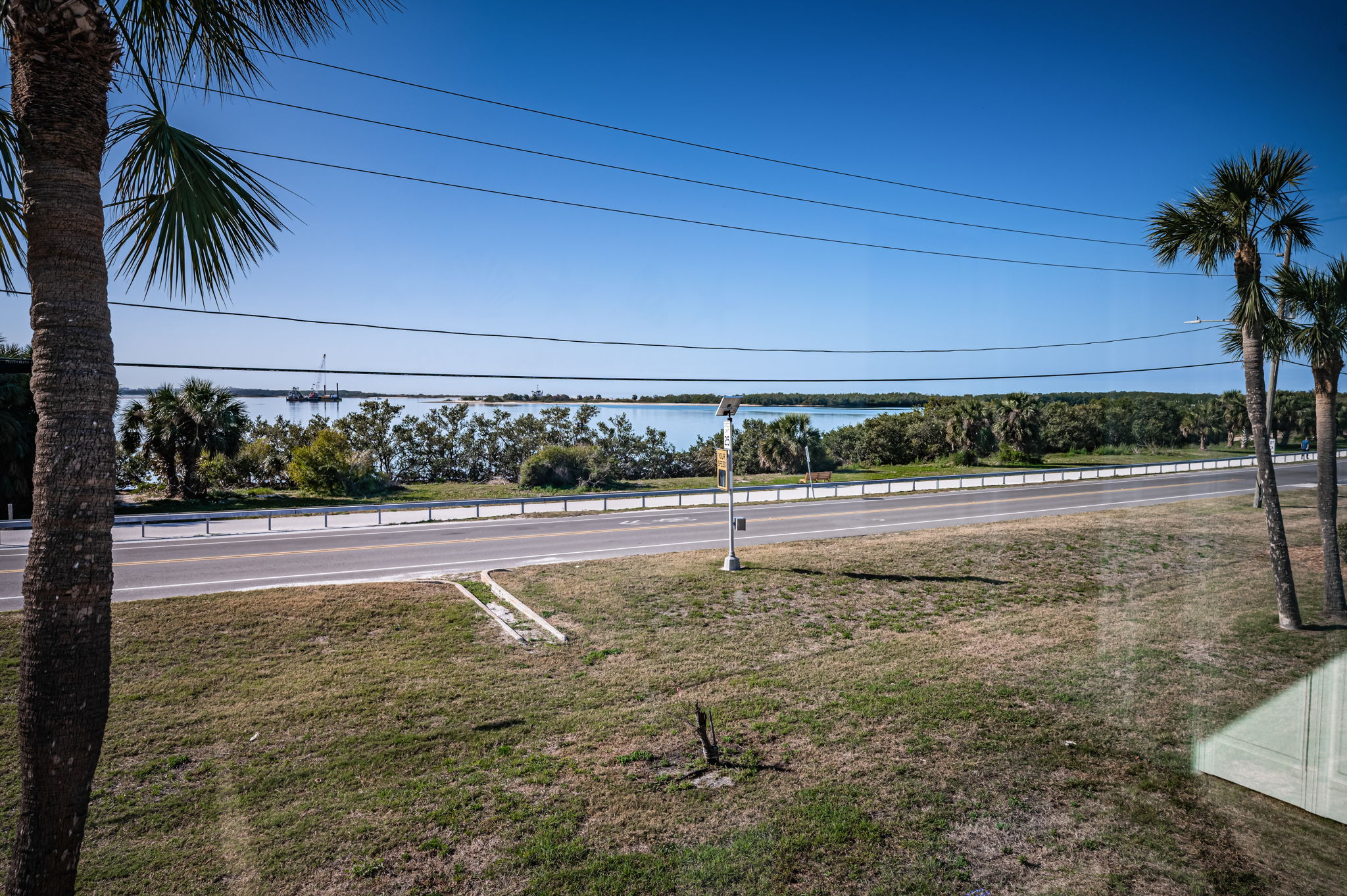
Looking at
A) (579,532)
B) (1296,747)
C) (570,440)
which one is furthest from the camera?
(570,440)

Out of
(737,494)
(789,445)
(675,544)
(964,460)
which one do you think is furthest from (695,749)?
(964,460)

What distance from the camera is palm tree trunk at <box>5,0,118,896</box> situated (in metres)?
3.01

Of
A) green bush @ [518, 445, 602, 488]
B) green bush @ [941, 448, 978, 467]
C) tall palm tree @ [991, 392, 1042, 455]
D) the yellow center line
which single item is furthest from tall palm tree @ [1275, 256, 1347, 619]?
tall palm tree @ [991, 392, 1042, 455]

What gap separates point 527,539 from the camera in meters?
19.1

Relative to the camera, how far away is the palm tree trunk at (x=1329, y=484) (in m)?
7.93

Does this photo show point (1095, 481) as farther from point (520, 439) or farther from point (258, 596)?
point (258, 596)

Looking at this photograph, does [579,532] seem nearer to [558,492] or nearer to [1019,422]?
[558,492]

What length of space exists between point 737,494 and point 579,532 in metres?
12.4

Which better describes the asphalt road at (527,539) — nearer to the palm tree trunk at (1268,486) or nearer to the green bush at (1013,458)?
the palm tree trunk at (1268,486)

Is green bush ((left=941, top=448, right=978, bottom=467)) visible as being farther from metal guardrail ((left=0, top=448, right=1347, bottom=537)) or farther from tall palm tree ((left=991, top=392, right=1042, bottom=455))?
Result: metal guardrail ((left=0, top=448, right=1347, bottom=537))

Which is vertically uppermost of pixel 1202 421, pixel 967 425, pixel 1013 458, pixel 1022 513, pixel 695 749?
pixel 967 425

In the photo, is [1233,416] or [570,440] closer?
[1233,416]

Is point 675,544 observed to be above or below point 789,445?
below

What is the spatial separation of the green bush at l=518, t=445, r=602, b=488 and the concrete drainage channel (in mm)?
18876
